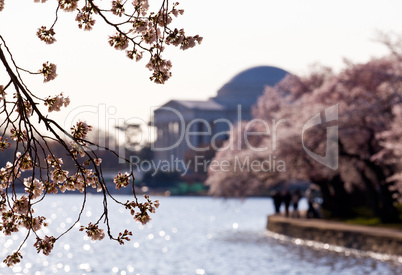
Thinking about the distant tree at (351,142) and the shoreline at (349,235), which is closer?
the shoreline at (349,235)

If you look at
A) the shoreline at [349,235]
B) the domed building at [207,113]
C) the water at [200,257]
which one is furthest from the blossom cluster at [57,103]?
the domed building at [207,113]

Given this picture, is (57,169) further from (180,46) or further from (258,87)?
(258,87)

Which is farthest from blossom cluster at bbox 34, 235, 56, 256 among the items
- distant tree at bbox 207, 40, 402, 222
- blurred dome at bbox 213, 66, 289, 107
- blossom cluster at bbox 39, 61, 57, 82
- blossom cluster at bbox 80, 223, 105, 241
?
blurred dome at bbox 213, 66, 289, 107

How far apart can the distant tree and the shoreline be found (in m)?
1.66

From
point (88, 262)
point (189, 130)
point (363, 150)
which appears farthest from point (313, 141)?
point (189, 130)

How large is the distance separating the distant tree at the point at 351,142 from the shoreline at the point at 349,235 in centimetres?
166

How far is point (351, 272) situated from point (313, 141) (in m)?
11.9

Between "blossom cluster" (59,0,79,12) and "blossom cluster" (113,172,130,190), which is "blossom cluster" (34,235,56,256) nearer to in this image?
"blossom cluster" (113,172,130,190)

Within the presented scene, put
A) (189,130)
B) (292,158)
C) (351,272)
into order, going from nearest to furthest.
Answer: (351,272) → (292,158) → (189,130)

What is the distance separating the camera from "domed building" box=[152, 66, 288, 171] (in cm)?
11862

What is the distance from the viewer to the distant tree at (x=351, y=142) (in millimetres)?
28703

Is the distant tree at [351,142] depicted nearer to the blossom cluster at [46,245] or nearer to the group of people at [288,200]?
the group of people at [288,200]

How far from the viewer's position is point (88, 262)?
78.7 feet

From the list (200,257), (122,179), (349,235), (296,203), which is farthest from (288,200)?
(122,179)
